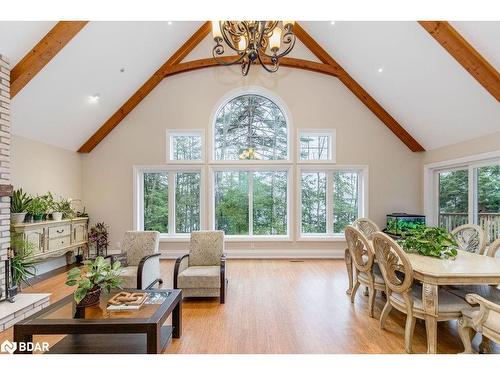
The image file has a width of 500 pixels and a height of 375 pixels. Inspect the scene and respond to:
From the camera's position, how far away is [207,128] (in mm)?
6281

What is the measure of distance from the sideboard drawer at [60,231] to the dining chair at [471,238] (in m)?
6.14

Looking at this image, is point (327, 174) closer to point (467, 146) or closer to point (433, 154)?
point (433, 154)

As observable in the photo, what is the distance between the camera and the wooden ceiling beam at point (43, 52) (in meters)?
3.53

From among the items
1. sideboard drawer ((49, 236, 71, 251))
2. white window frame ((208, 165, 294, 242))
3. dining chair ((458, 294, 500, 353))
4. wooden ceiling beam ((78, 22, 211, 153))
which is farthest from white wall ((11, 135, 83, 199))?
dining chair ((458, 294, 500, 353))

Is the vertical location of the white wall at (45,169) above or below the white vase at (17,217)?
above

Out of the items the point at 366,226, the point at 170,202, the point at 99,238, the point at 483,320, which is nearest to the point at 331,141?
the point at 366,226

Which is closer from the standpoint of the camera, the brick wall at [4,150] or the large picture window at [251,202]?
the brick wall at [4,150]

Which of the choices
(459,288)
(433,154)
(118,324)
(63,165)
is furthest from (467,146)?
(63,165)

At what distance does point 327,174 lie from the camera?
643 centimetres

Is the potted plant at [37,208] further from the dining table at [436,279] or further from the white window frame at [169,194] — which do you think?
the dining table at [436,279]

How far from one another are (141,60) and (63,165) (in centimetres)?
268

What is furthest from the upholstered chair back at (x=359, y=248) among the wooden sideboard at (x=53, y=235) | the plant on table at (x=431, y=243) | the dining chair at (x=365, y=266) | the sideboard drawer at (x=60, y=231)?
the sideboard drawer at (x=60, y=231)

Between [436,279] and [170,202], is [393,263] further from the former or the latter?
[170,202]

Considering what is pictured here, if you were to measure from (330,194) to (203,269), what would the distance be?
3718mm
